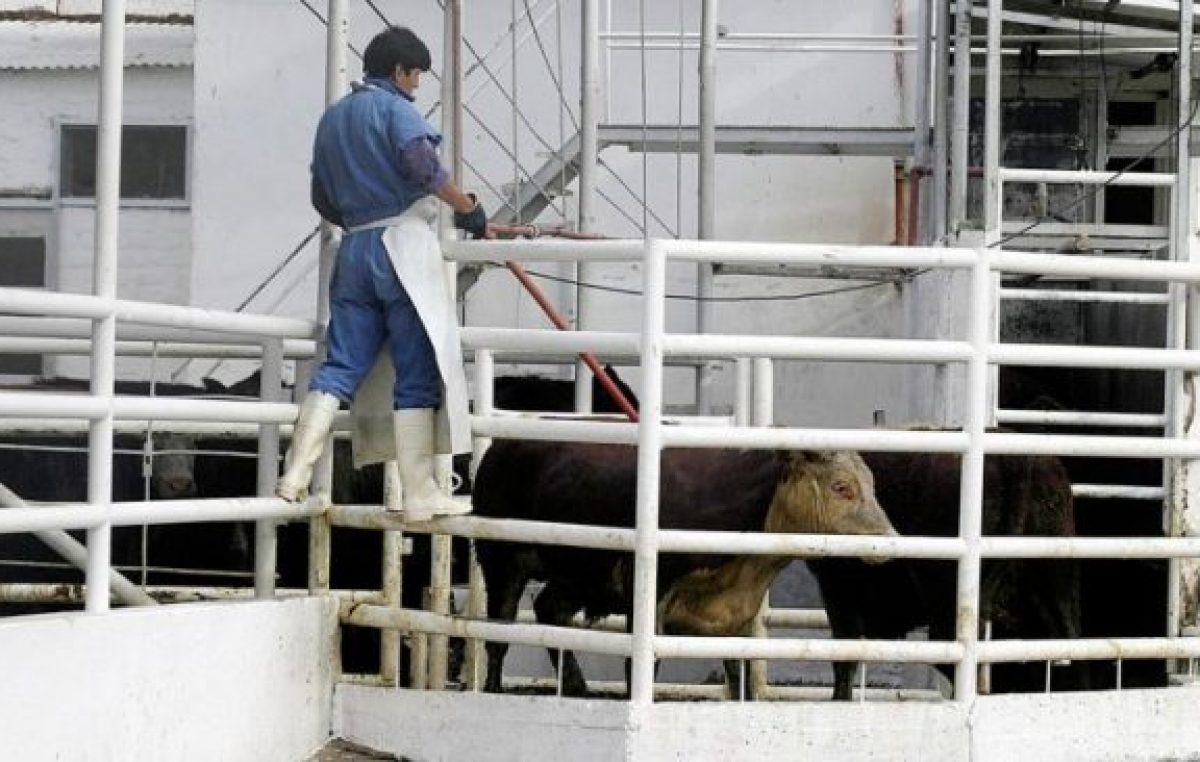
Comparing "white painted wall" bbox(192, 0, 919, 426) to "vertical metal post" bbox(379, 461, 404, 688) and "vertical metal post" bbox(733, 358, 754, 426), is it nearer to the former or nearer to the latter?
"vertical metal post" bbox(733, 358, 754, 426)

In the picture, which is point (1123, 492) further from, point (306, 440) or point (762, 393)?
point (306, 440)

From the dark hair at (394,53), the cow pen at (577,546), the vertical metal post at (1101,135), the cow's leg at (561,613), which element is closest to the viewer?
the cow pen at (577,546)

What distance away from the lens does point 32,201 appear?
2020cm

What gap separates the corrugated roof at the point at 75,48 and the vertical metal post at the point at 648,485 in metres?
12.2

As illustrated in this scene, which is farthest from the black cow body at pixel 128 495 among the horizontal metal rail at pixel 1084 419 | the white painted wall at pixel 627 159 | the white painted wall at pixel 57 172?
the white painted wall at pixel 57 172

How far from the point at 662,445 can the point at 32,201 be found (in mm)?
13107

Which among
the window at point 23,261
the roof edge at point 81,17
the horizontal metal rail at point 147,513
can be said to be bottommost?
the horizontal metal rail at point 147,513

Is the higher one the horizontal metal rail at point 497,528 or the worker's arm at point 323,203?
the worker's arm at point 323,203

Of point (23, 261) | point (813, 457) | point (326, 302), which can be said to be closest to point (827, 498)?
point (813, 457)

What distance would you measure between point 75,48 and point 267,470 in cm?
1180

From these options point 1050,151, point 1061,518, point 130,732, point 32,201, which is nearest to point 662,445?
point 130,732

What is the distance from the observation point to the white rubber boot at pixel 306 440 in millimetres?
8555

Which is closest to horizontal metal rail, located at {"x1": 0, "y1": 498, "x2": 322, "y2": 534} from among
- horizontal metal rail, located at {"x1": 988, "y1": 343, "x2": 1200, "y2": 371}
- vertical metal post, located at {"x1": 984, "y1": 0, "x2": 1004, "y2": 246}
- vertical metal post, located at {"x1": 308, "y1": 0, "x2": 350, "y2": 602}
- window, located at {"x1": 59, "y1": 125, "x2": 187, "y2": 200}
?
vertical metal post, located at {"x1": 308, "y1": 0, "x2": 350, "y2": 602}

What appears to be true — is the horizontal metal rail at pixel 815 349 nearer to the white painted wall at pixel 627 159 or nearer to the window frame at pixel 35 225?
the white painted wall at pixel 627 159
